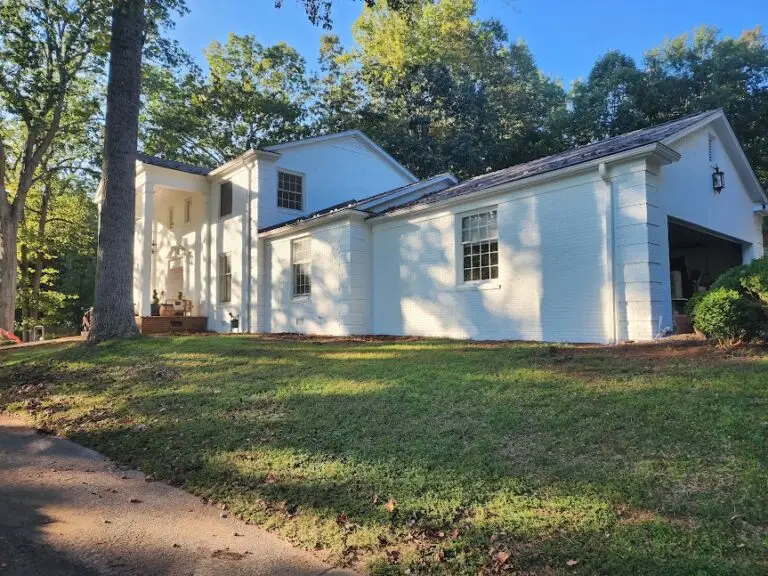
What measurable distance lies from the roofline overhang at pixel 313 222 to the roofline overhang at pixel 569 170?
5.02 feet

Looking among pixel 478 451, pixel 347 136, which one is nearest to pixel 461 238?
pixel 478 451

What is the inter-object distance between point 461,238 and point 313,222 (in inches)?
181

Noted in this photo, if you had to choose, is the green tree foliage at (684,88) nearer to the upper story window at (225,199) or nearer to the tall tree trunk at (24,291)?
the upper story window at (225,199)

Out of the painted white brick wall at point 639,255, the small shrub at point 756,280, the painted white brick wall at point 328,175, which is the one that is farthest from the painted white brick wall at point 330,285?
the small shrub at point 756,280

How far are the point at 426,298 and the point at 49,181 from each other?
2631 centimetres

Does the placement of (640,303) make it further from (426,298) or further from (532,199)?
(426,298)

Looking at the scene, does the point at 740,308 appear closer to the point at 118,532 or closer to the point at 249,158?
the point at 118,532

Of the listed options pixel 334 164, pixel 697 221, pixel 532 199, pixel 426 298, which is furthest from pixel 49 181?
pixel 697 221

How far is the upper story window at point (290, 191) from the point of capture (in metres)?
17.8

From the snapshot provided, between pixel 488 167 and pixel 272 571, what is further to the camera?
pixel 488 167

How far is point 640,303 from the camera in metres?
9.07

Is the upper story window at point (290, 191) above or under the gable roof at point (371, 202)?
above

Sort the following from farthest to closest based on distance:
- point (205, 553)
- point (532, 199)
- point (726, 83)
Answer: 1. point (726, 83)
2. point (532, 199)
3. point (205, 553)

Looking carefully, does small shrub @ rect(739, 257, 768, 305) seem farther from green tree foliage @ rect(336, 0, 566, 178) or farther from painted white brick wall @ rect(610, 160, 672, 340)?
green tree foliage @ rect(336, 0, 566, 178)
